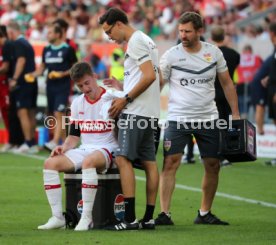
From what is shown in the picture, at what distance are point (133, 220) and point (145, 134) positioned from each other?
0.79 meters

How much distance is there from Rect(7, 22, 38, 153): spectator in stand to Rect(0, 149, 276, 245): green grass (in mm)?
1385

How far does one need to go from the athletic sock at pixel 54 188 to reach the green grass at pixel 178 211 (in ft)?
0.93

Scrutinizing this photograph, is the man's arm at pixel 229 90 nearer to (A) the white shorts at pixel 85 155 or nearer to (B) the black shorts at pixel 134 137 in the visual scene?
(B) the black shorts at pixel 134 137

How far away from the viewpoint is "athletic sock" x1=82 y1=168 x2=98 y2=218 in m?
9.83

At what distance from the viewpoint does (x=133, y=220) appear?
391 inches

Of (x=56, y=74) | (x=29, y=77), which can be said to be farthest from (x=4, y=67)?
(x=56, y=74)

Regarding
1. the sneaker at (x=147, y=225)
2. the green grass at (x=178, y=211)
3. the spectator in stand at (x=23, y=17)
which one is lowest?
the green grass at (x=178, y=211)

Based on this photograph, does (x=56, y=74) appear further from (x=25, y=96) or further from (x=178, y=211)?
(x=178, y=211)

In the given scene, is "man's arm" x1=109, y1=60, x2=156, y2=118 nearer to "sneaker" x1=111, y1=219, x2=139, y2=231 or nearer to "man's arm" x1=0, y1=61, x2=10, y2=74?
"sneaker" x1=111, y1=219, x2=139, y2=231

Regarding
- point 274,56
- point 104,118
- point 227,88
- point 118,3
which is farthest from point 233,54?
point 118,3

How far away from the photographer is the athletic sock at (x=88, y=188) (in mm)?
9828

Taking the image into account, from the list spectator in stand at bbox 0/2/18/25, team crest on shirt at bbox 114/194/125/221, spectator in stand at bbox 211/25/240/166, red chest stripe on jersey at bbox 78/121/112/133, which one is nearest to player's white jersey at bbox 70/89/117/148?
red chest stripe on jersey at bbox 78/121/112/133

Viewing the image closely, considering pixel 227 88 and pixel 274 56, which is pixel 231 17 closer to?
pixel 274 56

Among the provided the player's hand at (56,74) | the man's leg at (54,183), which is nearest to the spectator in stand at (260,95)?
the player's hand at (56,74)
